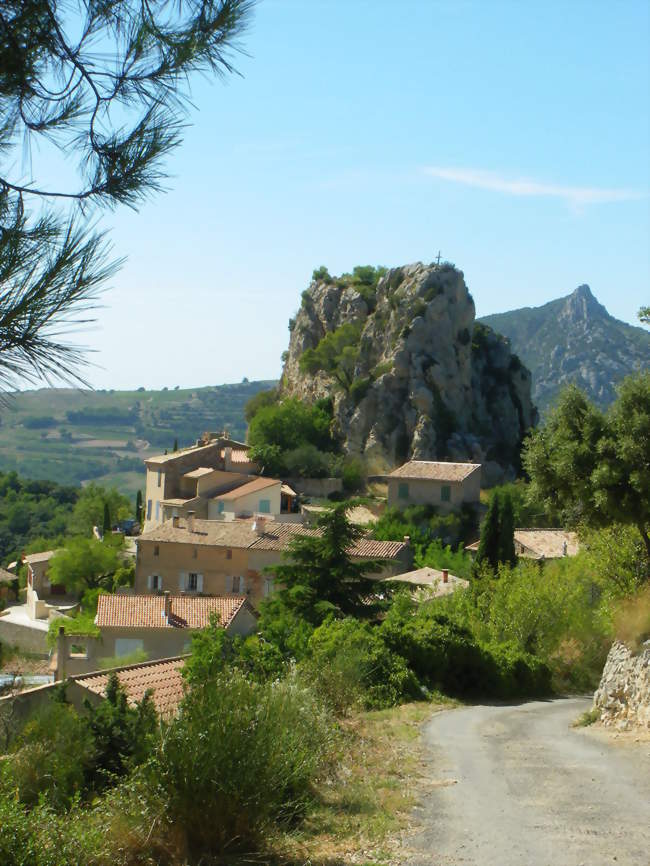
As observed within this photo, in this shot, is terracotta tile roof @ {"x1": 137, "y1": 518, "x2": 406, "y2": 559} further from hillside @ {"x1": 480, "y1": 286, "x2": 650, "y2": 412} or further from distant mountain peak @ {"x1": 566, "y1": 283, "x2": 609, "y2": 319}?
distant mountain peak @ {"x1": 566, "y1": 283, "x2": 609, "y2": 319}

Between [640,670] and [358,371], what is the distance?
59.2 m

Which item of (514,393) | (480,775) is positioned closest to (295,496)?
(514,393)

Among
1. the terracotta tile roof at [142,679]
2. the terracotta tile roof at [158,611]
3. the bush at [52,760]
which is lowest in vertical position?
the terracotta tile roof at [158,611]

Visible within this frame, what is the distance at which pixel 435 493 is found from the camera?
60.2 metres

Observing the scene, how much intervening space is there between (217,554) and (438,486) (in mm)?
16296

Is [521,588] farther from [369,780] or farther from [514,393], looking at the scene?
[514,393]

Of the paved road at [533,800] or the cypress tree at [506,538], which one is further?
the cypress tree at [506,538]

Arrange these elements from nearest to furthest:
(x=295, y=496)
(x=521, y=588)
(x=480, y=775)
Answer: (x=480, y=775), (x=521, y=588), (x=295, y=496)

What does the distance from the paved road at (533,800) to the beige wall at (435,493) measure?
150 feet

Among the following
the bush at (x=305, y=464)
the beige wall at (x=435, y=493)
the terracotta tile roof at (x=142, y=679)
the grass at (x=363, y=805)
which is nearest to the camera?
the grass at (x=363, y=805)

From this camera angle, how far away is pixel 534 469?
683 inches

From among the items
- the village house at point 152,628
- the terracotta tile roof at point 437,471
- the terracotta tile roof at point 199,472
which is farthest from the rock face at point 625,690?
the terracotta tile roof at point 199,472

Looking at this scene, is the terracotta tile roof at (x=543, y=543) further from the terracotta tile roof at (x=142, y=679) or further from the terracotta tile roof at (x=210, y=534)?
the terracotta tile roof at (x=142, y=679)

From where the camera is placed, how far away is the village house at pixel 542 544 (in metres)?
48.9
